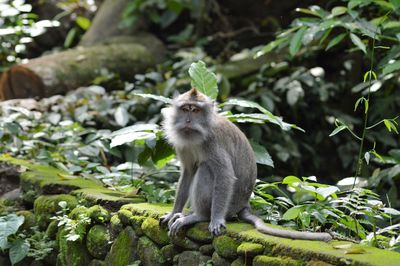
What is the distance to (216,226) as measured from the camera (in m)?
4.08

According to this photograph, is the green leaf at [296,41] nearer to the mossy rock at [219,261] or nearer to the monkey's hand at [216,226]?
the monkey's hand at [216,226]

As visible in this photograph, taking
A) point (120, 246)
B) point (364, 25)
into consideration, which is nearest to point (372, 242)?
point (120, 246)

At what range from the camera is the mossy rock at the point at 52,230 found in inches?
217

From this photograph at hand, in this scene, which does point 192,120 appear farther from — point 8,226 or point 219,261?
point 8,226

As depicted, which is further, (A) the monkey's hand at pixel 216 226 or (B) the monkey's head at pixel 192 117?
(B) the monkey's head at pixel 192 117

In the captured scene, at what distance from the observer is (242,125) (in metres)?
8.87

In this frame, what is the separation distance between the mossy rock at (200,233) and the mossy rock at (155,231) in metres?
0.26

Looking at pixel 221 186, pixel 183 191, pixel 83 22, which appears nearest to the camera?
pixel 221 186

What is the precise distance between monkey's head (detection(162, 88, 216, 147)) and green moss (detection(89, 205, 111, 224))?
3.40ft

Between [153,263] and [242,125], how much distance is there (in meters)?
4.58

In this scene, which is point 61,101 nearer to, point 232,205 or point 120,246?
point 120,246

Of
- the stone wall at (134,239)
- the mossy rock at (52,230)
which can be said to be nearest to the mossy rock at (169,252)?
the stone wall at (134,239)

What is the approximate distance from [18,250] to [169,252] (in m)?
1.48

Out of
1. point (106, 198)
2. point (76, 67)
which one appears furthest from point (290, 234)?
point (76, 67)
